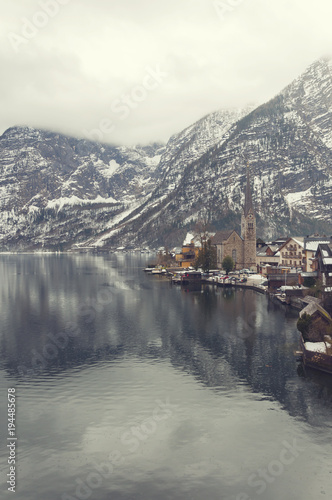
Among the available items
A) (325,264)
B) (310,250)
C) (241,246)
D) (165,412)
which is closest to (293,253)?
(310,250)

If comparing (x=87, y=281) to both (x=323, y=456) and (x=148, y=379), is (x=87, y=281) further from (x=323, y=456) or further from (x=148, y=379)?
(x=323, y=456)

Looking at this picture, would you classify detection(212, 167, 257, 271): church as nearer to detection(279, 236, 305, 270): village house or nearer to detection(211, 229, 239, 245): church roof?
detection(211, 229, 239, 245): church roof

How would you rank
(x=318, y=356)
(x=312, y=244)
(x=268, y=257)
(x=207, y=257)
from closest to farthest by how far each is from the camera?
(x=318, y=356), (x=312, y=244), (x=207, y=257), (x=268, y=257)

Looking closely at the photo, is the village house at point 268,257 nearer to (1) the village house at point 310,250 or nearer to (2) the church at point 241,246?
(2) the church at point 241,246

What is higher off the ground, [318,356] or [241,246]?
[241,246]

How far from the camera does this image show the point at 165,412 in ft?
130

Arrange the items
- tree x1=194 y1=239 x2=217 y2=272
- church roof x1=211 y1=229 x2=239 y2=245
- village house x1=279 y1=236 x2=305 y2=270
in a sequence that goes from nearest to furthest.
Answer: village house x1=279 y1=236 x2=305 y2=270 < tree x1=194 y1=239 x2=217 y2=272 < church roof x1=211 y1=229 x2=239 y2=245

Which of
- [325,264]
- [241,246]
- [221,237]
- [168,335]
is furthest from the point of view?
[221,237]

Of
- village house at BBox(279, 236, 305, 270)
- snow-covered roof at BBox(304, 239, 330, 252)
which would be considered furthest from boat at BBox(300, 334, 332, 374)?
village house at BBox(279, 236, 305, 270)

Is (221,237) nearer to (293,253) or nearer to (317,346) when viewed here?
(293,253)

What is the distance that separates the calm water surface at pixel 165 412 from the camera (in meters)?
29.6

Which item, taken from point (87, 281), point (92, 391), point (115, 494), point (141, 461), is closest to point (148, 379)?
point (92, 391)

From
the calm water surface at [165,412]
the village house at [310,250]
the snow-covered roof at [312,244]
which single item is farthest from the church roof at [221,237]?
the calm water surface at [165,412]

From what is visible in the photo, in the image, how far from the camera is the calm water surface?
29641 mm
